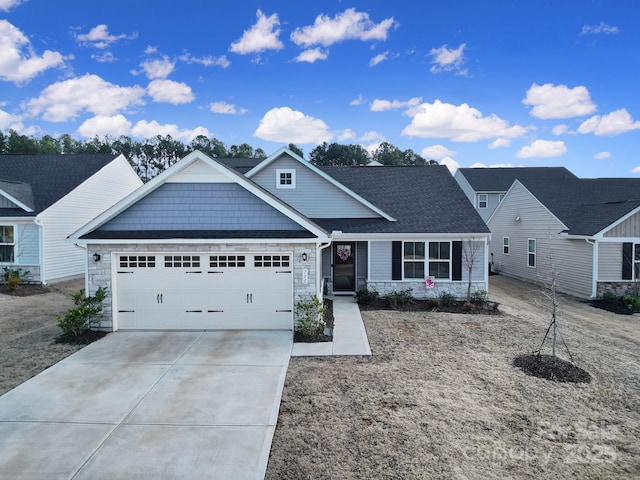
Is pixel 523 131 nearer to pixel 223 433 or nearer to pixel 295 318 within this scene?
pixel 295 318

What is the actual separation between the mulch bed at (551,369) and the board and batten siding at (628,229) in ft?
33.2

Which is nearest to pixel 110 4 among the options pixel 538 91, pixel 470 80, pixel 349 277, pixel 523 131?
pixel 349 277

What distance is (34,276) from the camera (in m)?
16.9

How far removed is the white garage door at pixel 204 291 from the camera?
1010 centimetres

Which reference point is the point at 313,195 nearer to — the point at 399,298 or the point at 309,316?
the point at 399,298

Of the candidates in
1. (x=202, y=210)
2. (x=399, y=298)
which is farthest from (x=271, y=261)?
(x=399, y=298)

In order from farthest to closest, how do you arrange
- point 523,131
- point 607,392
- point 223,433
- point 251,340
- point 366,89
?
1. point 523,131
2. point 366,89
3. point 251,340
4. point 607,392
5. point 223,433

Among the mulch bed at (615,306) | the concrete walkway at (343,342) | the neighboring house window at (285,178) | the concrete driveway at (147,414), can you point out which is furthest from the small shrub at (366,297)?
the mulch bed at (615,306)

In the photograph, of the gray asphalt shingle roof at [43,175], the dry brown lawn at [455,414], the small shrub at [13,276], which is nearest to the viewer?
the dry brown lawn at [455,414]

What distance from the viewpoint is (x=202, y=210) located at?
10336mm

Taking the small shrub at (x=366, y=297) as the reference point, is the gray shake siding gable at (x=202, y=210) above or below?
above

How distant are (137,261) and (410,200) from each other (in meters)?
10.5

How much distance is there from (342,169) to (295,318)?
10.1m

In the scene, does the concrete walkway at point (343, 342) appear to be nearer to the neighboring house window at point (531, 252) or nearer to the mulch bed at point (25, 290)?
the neighboring house window at point (531, 252)
